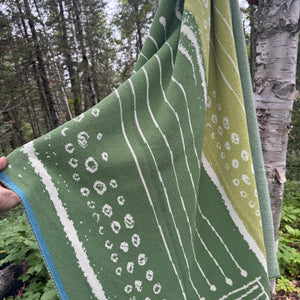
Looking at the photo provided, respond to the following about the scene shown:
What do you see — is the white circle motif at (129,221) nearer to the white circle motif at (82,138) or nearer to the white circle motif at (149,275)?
the white circle motif at (149,275)

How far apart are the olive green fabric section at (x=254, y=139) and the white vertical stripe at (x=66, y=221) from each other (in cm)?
81

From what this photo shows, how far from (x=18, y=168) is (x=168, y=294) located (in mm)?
688

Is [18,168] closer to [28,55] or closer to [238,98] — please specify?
[238,98]

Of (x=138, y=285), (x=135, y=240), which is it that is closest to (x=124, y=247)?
(x=135, y=240)

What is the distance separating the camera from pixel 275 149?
1.41 m

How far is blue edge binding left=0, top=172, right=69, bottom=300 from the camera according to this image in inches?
24.9

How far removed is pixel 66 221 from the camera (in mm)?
698

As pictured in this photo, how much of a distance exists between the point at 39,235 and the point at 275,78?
1385 mm

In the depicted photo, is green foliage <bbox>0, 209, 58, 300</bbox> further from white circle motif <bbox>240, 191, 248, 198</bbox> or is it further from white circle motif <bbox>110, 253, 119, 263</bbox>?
white circle motif <bbox>240, 191, 248, 198</bbox>

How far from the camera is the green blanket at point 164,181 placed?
27.4 inches

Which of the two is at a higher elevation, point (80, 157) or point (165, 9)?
point (165, 9)

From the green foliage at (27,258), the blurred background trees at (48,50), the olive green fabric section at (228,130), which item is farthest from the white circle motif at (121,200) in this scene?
the blurred background trees at (48,50)

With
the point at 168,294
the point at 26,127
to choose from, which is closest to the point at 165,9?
the point at 168,294

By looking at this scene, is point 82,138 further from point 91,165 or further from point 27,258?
point 27,258
